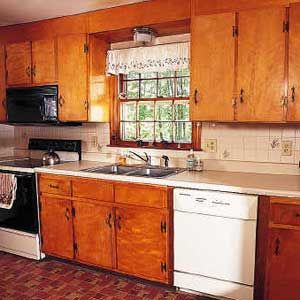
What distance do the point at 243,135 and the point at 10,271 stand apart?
7.50 feet

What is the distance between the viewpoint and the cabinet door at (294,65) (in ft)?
7.03

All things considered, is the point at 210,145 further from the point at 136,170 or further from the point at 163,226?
the point at 163,226

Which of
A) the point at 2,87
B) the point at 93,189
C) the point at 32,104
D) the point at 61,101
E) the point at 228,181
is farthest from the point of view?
the point at 2,87

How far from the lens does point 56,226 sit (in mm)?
2875

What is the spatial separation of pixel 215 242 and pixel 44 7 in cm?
233

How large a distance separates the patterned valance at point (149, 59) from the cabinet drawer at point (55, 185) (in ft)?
3.64

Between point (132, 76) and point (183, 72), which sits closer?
point (183, 72)

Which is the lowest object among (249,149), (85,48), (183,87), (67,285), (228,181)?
(67,285)

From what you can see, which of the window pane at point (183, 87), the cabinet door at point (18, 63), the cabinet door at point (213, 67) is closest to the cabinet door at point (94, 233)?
the cabinet door at point (213, 67)

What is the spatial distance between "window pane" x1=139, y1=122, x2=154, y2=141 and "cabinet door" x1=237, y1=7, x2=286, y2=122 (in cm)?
100

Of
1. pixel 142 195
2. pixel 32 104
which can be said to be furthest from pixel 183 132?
pixel 32 104

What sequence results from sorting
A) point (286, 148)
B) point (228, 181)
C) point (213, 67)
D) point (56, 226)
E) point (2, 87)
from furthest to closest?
point (2, 87) → point (56, 226) → point (286, 148) → point (213, 67) → point (228, 181)

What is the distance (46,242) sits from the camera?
2.95 metres

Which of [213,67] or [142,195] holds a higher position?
[213,67]
